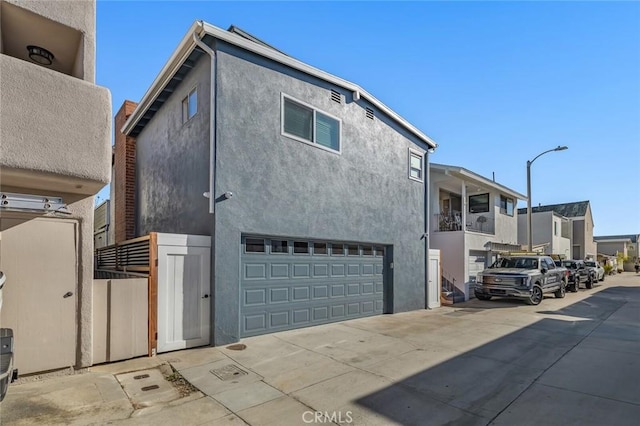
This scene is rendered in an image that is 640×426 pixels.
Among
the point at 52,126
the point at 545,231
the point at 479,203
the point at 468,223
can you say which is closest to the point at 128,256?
the point at 52,126

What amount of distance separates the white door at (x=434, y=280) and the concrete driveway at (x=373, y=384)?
4.85m

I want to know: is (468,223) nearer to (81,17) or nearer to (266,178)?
(266,178)

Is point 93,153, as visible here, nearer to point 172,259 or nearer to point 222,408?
point 172,259

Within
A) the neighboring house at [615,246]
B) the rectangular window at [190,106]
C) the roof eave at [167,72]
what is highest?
the roof eave at [167,72]

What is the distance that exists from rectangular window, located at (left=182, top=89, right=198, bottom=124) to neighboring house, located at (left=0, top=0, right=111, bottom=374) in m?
2.90

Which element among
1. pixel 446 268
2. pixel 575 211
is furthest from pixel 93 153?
pixel 575 211

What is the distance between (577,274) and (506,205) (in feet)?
19.0

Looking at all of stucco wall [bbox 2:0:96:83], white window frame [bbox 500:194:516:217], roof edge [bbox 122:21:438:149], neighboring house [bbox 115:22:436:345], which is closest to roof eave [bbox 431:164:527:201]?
white window frame [bbox 500:194:516:217]

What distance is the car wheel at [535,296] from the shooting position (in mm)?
15055

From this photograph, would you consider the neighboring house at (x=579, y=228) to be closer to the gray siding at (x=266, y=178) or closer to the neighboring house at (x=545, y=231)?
the neighboring house at (x=545, y=231)

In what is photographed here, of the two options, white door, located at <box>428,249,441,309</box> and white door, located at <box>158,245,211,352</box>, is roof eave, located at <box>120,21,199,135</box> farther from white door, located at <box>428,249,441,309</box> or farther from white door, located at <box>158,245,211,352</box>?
white door, located at <box>428,249,441,309</box>

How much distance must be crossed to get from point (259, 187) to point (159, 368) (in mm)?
4440

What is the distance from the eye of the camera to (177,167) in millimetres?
10250

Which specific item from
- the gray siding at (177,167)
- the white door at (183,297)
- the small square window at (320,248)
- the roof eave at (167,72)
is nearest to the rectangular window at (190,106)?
the gray siding at (177,167)
